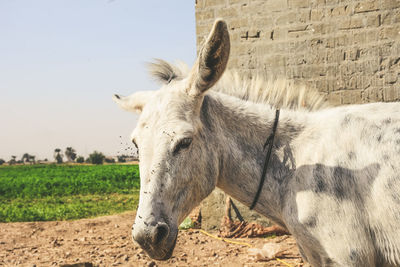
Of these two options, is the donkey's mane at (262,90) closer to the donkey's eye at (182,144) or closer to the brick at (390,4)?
the donkey's eye at (182,144)

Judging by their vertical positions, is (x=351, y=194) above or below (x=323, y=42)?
below

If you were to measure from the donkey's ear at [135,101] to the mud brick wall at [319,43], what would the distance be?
12.3 ft

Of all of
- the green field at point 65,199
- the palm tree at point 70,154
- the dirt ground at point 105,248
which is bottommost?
the palm tree at point 70,154

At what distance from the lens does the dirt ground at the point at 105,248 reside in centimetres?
557

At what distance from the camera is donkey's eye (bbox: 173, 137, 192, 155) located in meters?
2.38

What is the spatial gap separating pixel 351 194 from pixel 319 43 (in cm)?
435

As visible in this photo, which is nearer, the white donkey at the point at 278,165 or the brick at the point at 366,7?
the white donkey at the point at 278,165

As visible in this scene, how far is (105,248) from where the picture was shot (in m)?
6.60

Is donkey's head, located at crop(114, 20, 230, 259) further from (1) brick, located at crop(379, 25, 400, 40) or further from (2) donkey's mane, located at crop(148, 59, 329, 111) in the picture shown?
(1) brick, located at crop(379, 25, 400, 40)

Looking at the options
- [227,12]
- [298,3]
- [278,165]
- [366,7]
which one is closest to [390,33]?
[366,7]

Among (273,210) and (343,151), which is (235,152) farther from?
(343,151)

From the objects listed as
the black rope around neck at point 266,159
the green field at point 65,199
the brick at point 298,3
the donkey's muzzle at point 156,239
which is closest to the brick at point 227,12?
the brick at point 298,3

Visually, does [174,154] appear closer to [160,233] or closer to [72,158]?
[160,233]

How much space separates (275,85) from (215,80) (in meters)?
0.74
